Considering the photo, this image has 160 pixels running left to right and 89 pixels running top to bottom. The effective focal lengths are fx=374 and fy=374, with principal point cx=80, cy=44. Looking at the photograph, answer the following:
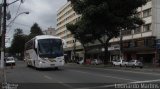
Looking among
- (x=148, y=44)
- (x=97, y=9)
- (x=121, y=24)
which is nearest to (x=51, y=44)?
(x=97, y=9)

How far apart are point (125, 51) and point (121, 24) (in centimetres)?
2921

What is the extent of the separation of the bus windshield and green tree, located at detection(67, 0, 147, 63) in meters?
11.0

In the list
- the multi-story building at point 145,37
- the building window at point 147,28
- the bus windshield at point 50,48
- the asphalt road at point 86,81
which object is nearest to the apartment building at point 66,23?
the multi-story building at point 145,37

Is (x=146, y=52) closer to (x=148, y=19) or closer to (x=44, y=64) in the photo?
(x=148, y=19)

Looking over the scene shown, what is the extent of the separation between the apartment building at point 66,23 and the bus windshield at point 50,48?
275 feet

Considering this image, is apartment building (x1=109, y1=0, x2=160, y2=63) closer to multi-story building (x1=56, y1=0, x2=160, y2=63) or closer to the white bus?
multi-story building (x1=56, y1=0, x2=160, y2=63)

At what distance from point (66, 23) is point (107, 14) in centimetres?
9266

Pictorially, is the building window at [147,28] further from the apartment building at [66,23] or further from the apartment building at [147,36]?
the apartment building at [66,23]

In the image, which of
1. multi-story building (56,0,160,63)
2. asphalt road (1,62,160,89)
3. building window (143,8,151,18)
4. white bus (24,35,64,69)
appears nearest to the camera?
asphalt road (1,62,160,89)

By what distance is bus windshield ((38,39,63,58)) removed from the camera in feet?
116

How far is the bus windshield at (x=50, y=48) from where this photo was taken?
3538 cm

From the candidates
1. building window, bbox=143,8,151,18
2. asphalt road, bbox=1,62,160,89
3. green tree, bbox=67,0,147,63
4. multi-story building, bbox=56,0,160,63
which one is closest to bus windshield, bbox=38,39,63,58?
asphalt road, bbox=1,62,160,89

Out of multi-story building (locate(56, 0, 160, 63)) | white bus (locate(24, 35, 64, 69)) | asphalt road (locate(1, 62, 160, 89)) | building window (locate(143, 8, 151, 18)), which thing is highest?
building window (locate(143, 8, 151, 18))

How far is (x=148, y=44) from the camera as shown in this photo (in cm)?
6750
